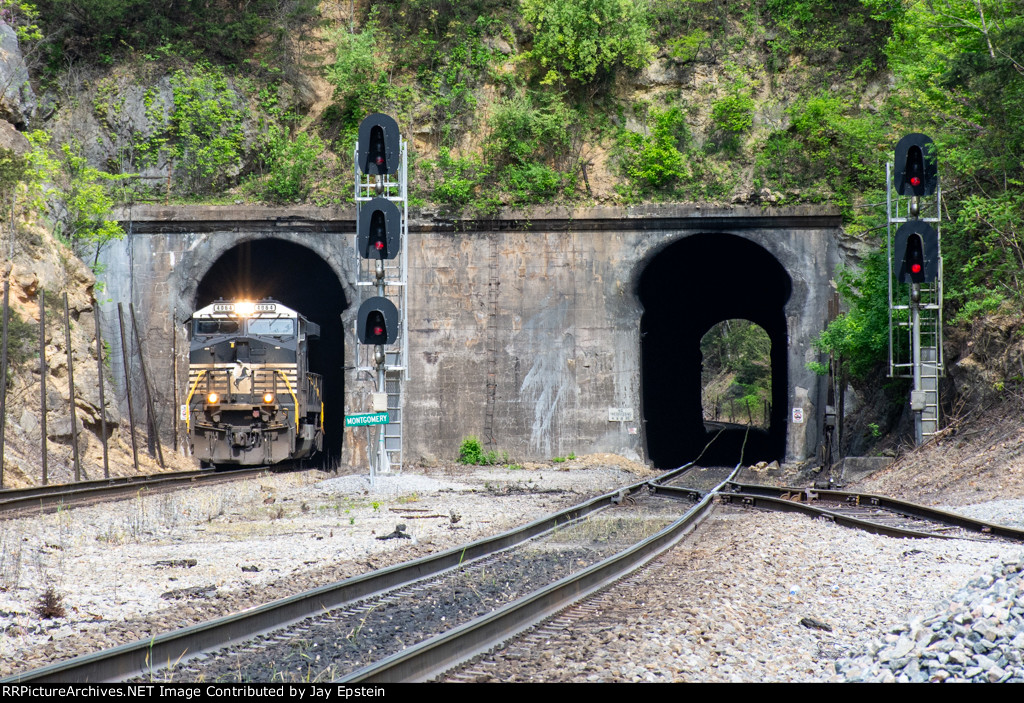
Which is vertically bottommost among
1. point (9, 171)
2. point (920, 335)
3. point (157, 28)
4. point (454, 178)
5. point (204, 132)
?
point (920, 335)

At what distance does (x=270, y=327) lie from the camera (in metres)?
20.4

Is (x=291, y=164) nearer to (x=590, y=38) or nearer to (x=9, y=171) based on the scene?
(x=9, y=171)

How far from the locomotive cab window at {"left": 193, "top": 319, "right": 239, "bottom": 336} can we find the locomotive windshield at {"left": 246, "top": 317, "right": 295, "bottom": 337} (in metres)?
0.35

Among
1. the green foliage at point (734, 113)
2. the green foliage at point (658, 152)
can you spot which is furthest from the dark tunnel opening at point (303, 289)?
the green foliage at point (734, 113)

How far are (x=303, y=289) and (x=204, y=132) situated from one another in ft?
20.1

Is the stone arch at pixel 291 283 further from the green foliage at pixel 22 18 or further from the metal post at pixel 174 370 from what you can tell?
the green foliage at pixel 22 18

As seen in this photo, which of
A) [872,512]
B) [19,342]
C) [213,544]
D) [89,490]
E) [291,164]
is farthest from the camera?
[291,164]

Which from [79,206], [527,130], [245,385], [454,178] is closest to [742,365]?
[527,130]

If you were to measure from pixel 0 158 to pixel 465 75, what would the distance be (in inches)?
504

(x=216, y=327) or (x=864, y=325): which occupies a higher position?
(x=216, y=327)

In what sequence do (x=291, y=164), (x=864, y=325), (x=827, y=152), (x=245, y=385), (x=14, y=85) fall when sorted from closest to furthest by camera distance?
(x=864, y=325), (x=245, y=385), (x=14, y=85), (x=827, y=152), (x=291, y=164)

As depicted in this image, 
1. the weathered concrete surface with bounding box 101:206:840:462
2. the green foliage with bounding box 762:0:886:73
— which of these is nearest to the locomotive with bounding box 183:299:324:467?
the weathered concrete surface with bounding box 101:206:840:462

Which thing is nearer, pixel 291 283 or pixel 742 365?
pixel 291 283

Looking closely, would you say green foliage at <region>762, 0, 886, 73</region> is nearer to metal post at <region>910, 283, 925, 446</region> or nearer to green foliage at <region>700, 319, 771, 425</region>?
metal post at <region>910, 283, 925, 446</region>
